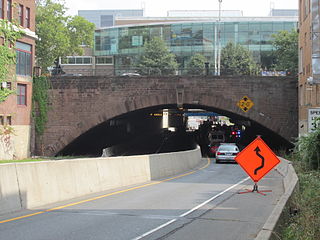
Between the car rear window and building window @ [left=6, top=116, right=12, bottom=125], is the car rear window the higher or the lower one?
the lower one

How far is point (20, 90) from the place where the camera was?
126ft

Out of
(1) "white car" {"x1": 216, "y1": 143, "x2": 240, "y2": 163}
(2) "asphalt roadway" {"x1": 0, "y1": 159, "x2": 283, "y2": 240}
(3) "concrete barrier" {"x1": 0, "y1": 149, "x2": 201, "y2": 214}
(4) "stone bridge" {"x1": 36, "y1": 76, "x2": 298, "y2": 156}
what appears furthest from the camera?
(4) "stone bridge" {"x1": 36, "y1": 76, "x2": 298, "y2": 156}

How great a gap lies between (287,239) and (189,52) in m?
76.7

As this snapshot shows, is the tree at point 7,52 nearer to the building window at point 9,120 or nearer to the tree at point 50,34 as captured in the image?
the building window at point 9,120

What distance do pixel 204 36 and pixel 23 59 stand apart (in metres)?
48.5

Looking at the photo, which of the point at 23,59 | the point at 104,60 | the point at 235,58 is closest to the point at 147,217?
the point at 23,59

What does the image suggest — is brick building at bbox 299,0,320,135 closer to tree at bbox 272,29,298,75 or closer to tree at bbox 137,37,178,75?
tree at bbox 272,29,298,75

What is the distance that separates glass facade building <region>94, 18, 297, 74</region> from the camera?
8188 centimetres

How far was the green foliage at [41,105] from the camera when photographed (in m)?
39.6

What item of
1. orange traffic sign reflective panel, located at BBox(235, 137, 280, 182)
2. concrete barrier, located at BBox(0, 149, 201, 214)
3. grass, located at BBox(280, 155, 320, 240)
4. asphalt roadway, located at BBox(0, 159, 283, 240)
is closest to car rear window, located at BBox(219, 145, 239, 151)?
concrete barrier, located at BBox(0, 149, 201, 214)

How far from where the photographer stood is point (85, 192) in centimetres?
1502

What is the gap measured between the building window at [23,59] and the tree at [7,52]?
88 centimetres

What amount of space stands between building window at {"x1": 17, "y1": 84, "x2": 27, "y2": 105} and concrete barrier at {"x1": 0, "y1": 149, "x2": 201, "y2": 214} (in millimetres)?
19795

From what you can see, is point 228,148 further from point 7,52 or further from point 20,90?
point 7,52
